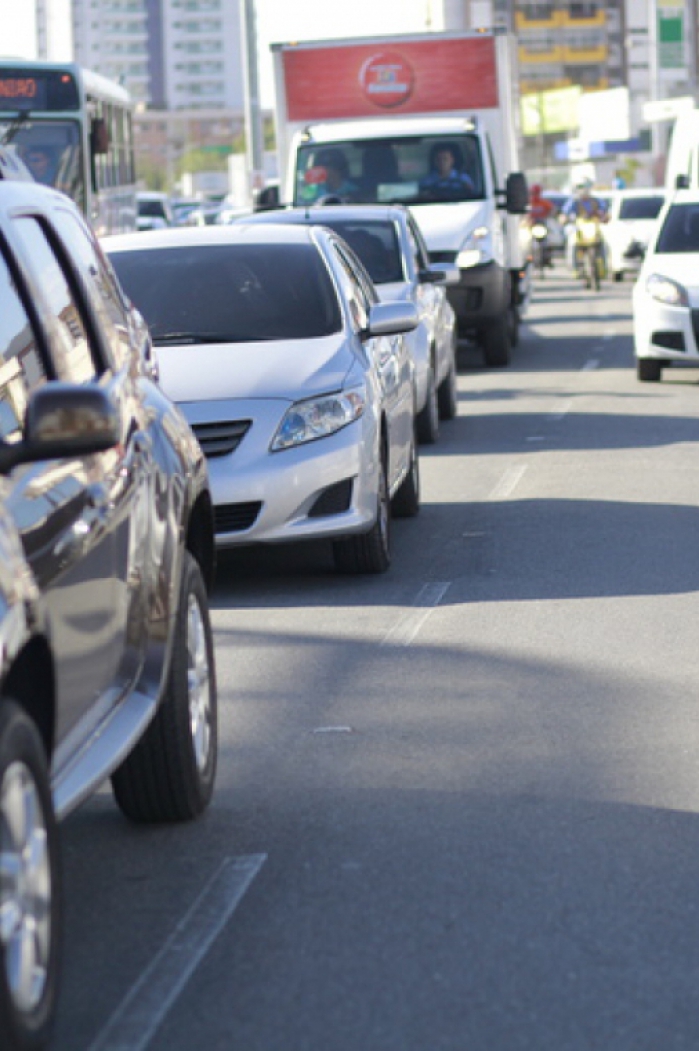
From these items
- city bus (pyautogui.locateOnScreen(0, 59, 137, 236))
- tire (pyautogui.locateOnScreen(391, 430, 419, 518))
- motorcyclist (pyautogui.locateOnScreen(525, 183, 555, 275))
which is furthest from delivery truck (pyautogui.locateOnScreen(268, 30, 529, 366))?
motorcyclist (pyautogui.locateOnScreen(525, 183, 555, 275))

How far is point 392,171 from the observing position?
25094 mm

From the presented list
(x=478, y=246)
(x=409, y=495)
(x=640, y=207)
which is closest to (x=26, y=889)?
(x=409, y=495)

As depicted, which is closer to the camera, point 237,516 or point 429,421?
point 237,516

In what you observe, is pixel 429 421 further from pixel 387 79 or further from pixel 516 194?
pixel 387 79

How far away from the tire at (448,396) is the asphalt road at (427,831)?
6966 mm

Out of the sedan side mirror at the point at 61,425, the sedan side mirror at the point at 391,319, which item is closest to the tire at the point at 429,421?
the sedan side mirror at the point at 391,319

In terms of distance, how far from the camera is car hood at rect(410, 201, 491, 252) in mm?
24266

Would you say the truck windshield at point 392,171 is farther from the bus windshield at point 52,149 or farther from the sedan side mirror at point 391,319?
the sedan side mirror at point 391,319

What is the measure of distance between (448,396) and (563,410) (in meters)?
1.20

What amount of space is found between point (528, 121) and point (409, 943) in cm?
13803

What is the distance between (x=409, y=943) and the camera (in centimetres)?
518

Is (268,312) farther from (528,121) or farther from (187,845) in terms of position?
(528,121)

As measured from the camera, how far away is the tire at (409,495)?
13.1 meters

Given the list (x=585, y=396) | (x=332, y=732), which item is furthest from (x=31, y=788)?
(x=585, y=396)
